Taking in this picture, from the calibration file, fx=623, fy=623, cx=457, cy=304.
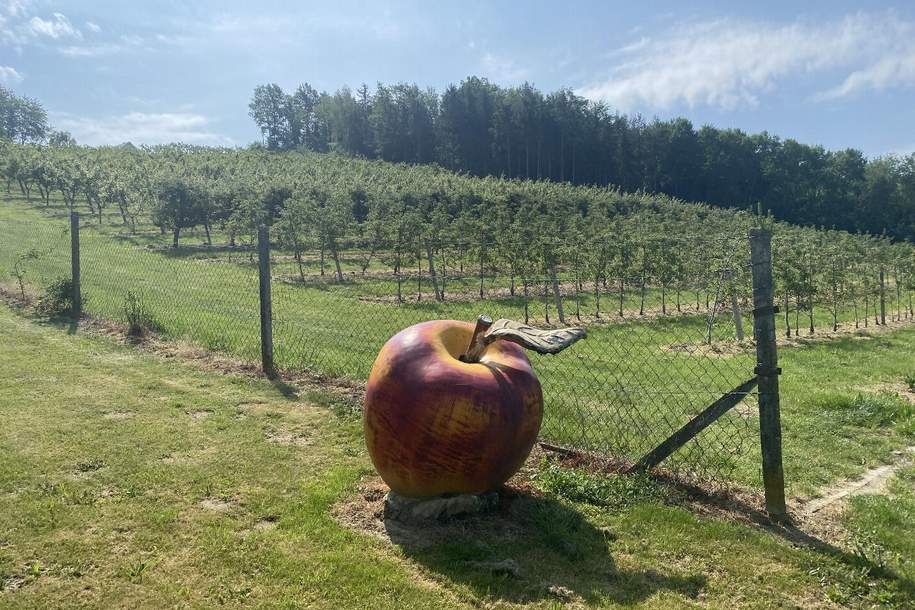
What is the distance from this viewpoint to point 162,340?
895 cm

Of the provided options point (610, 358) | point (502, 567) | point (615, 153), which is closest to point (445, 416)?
point (502, 567)

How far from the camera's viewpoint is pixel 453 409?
3594 mm

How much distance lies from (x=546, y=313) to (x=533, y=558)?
47.7ft

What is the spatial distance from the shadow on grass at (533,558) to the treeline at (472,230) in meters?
3.05

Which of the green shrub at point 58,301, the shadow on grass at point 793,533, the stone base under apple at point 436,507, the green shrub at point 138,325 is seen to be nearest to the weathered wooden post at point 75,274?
the green shrub at point 58,301

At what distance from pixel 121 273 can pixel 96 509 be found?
15809 mm

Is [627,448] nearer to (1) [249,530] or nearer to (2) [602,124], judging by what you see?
(1) [249,530]

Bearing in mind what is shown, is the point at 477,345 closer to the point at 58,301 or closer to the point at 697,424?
the point at 697,424

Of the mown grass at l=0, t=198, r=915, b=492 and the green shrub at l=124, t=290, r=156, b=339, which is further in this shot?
the green shrub at l=124, t=290, r=156, b=339

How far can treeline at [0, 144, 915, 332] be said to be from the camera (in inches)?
787

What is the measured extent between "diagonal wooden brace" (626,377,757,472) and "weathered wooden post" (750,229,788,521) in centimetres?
12

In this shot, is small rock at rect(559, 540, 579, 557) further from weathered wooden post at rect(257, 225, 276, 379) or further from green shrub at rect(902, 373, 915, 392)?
green shrub at rect(902, 373, 915, 392)

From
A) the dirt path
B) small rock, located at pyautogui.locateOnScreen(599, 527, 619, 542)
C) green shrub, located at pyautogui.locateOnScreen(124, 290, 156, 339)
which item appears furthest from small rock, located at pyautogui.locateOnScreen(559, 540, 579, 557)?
green shrub, located at pyautogui.locateOnScreen(124, 290, 156, 339)

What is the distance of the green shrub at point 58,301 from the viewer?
10430 mm
